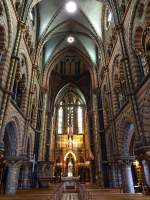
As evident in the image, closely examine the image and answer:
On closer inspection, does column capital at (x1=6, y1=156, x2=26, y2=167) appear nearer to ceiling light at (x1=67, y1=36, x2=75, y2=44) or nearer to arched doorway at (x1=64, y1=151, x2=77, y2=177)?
ceiling light at (x1=67, y1=36, x2=75, y2=44)

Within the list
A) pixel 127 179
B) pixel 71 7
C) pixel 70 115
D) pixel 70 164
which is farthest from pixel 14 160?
pixel 70 115

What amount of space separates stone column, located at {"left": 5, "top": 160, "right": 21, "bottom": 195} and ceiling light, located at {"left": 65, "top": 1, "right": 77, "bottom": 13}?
60.9ft

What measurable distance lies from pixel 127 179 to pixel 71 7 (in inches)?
790

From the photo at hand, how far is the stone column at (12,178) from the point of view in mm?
13025

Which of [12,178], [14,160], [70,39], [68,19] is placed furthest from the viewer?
[70,39]

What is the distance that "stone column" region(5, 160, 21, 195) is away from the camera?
13.0 m

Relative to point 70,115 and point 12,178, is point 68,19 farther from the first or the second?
point 70,115

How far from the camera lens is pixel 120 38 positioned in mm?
14367

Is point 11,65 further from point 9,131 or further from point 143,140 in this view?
point 143,140

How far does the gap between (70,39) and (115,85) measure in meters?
13.5

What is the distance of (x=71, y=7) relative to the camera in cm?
2202

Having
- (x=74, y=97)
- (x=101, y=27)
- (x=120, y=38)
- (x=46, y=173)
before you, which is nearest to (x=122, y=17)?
(x=120, y=38)

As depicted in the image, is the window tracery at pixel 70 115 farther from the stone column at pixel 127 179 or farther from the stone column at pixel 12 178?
the stone column at pixel 12 178

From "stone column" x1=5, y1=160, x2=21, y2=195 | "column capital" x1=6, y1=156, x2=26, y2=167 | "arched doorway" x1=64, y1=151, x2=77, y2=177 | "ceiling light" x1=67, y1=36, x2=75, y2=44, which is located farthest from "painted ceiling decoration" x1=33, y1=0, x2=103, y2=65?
"arched doorway" x1=64, y1=151, x2=77, y2=177
